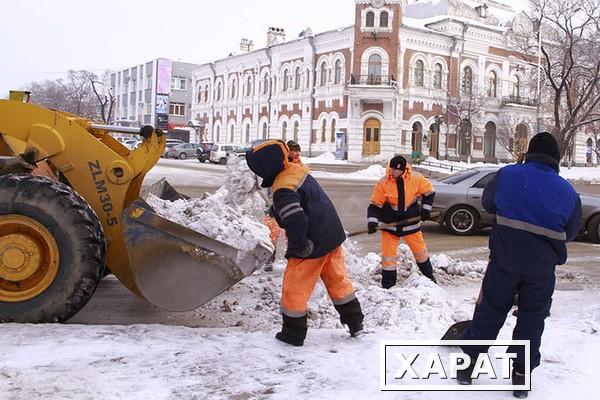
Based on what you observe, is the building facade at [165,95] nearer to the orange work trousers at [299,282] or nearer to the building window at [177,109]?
the building window at [177,109]

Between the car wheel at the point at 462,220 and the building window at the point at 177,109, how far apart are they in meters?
69.3

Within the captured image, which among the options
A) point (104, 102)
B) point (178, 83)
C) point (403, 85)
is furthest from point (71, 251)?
point (178, 83)

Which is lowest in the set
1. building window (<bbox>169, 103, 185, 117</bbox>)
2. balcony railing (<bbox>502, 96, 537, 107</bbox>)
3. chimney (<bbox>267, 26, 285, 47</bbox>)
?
balcony railing (<bbox>502, 96, 537, 107</bbox>)

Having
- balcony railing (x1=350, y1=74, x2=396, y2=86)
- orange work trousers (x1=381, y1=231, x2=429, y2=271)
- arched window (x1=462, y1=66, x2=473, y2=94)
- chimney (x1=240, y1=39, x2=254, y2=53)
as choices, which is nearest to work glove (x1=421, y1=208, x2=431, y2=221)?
orange work trousers (x1=381, y1=231, x2=429, y2=271)

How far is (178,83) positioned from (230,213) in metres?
76.1

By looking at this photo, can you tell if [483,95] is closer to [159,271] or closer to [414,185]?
[414,185]

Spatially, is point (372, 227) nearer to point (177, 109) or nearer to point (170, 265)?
point (170, 265)

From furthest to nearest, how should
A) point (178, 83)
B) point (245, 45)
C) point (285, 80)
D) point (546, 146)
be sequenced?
point (178, 83) → point (245, 45) → point (285, 80) → point (546, 146)

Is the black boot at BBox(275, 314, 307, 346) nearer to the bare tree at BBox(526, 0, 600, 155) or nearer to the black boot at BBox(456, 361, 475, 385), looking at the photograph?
the black boot at BBox(456, 361, 475, 385)

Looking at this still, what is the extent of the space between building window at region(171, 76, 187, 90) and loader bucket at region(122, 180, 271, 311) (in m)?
77.0

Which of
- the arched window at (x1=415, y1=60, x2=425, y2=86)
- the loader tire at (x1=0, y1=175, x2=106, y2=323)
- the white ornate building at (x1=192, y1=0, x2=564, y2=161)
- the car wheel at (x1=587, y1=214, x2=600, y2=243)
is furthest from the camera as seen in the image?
the arched window at (x1=415, y1=60, x2=425, y2=86)

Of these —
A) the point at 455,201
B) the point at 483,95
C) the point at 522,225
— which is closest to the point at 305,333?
the point at 522,225

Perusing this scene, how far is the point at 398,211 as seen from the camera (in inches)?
275

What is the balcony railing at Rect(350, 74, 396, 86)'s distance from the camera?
43844 millimetres
